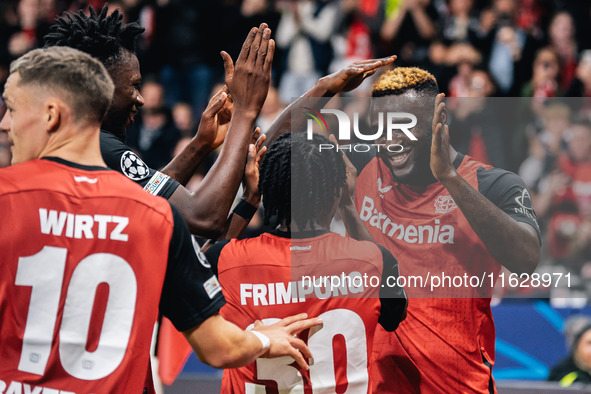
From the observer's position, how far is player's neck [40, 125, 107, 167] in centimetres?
241

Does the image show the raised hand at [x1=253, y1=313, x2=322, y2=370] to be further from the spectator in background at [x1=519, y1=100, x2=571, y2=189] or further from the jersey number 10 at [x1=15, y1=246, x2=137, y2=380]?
the spectator in background at [x1=519, y1=100, x2=571, y2=189]

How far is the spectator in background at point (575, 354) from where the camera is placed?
5.66 meters

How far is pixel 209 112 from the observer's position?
3.64 m

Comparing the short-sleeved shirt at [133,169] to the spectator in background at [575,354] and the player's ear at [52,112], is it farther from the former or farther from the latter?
the spectator in background at [575,354]

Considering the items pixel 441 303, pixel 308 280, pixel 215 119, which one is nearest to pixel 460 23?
pixel 215 119

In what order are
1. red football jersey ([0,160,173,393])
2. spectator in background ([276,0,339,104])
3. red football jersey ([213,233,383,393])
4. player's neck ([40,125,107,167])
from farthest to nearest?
spectator in background ([276,0,339,104]) < red football jersey ([213,233,383,393]) < player's neck ([40,125,107,167]) < red football jersey ([0,160,173,393])

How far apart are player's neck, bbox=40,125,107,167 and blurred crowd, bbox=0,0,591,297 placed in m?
5.62

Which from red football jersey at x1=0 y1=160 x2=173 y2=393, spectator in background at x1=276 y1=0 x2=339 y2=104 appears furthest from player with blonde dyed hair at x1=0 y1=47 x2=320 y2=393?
spectator in background at x1=276 y1=0 x2=339 y2=104

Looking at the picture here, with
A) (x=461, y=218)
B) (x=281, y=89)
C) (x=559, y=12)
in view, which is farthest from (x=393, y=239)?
(x=559, y=12)

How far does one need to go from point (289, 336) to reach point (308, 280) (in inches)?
11.4

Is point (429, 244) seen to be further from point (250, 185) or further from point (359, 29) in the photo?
point (359, 29)

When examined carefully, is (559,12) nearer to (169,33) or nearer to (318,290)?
(169,33)

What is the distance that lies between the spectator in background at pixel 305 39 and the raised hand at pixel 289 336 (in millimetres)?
6745

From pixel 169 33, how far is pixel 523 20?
4495 mm
